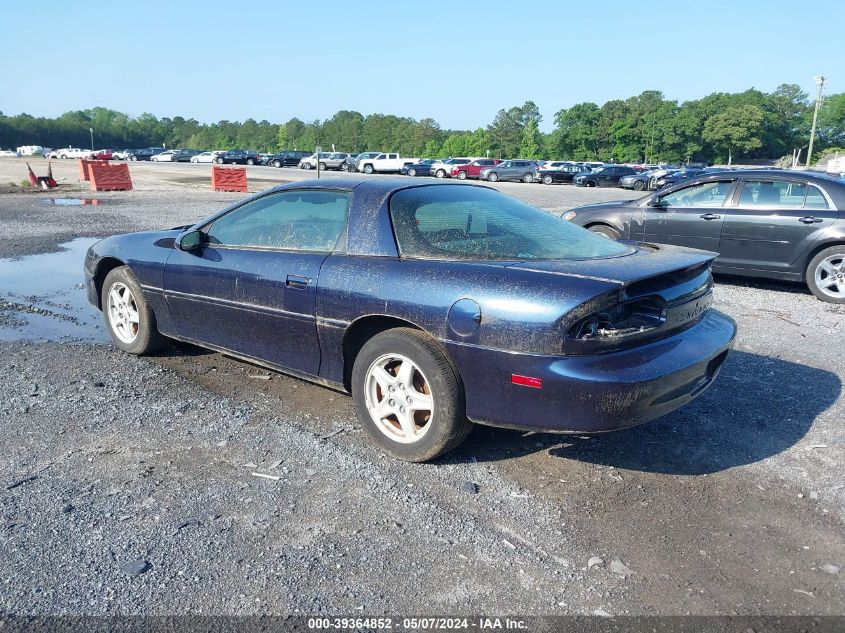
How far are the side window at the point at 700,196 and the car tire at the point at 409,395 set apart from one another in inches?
251

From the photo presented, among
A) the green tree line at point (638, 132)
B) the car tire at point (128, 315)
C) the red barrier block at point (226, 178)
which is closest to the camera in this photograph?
the car tire at point (128, 315)

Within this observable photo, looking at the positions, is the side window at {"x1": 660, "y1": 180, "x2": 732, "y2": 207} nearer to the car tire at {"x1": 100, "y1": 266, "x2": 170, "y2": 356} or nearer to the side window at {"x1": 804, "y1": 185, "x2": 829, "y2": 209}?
the side window at {"x1": 804, "y1": 185, "x2": 829, "y2": 209}

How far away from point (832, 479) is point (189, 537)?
3.19 metres

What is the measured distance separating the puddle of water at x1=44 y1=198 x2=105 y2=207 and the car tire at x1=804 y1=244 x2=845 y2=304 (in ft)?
58.5

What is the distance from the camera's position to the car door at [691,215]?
8.51 metres

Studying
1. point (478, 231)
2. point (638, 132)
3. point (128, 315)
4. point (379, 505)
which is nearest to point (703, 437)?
point (478, 231)

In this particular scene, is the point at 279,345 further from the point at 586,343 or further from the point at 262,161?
the point at 262,161

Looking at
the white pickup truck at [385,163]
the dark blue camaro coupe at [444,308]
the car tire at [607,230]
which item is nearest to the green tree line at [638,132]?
the white pickup truck at [385,163]

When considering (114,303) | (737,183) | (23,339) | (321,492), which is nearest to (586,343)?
(321,492)

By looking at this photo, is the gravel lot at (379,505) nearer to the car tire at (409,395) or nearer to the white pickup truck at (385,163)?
the car tire at (409,395)

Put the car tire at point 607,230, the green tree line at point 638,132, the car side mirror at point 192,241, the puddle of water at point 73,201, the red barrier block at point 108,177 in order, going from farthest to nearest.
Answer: the green tree line at point 638,132 → the red barrier block at point 108,177 → the puddle of water at point 73,201 → the car tire at point 607,230 → the car side mirror at point 192,241

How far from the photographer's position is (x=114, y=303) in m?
5.52

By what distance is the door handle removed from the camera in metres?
4.03

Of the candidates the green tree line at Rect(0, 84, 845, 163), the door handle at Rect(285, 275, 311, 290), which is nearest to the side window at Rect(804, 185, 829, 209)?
the door handle at Rect(285, 275, 311, 290)
